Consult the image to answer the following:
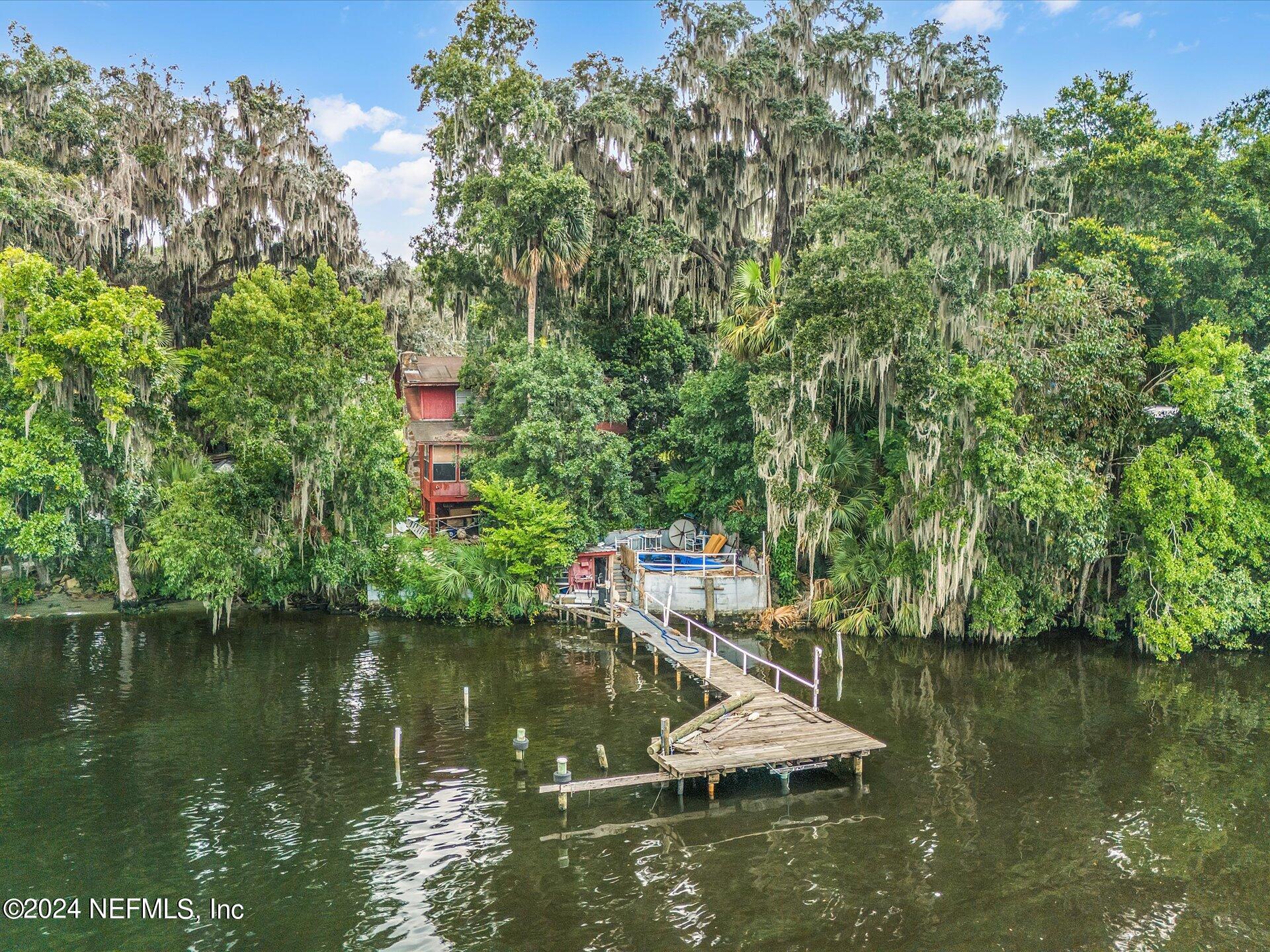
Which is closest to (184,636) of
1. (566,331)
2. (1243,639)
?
(566,331)

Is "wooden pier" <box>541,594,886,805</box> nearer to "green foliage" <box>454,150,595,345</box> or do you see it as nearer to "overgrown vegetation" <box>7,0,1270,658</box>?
"overgrown vegetation" <box>7,0,1270,658</box>

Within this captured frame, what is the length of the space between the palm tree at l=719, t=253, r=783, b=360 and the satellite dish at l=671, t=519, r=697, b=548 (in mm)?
7196

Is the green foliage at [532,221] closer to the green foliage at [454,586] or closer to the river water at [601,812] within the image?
the green foliage at [454,586]

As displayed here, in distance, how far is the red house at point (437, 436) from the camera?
3731 centimetres

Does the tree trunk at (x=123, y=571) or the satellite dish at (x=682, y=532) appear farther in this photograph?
the satellite dish at (x=682, y=532)

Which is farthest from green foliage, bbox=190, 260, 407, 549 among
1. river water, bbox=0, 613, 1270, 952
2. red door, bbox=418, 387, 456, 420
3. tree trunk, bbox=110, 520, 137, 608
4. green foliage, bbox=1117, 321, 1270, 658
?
green foliage, bbox=1117, 321, 1270, 658

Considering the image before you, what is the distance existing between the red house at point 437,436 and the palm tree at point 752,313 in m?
12.1

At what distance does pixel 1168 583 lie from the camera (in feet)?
79.8

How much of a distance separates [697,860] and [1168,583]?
17624 mm

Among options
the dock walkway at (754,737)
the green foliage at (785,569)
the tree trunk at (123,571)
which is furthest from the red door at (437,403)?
the dock walkway at (754,737)

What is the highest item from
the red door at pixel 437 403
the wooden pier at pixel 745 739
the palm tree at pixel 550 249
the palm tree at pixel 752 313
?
the palm tree at pixel 550 249

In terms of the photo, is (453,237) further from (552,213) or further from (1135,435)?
(1135,435)

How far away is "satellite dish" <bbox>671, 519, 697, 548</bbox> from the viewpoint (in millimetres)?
33875

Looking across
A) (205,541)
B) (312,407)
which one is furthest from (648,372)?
(205,541)
